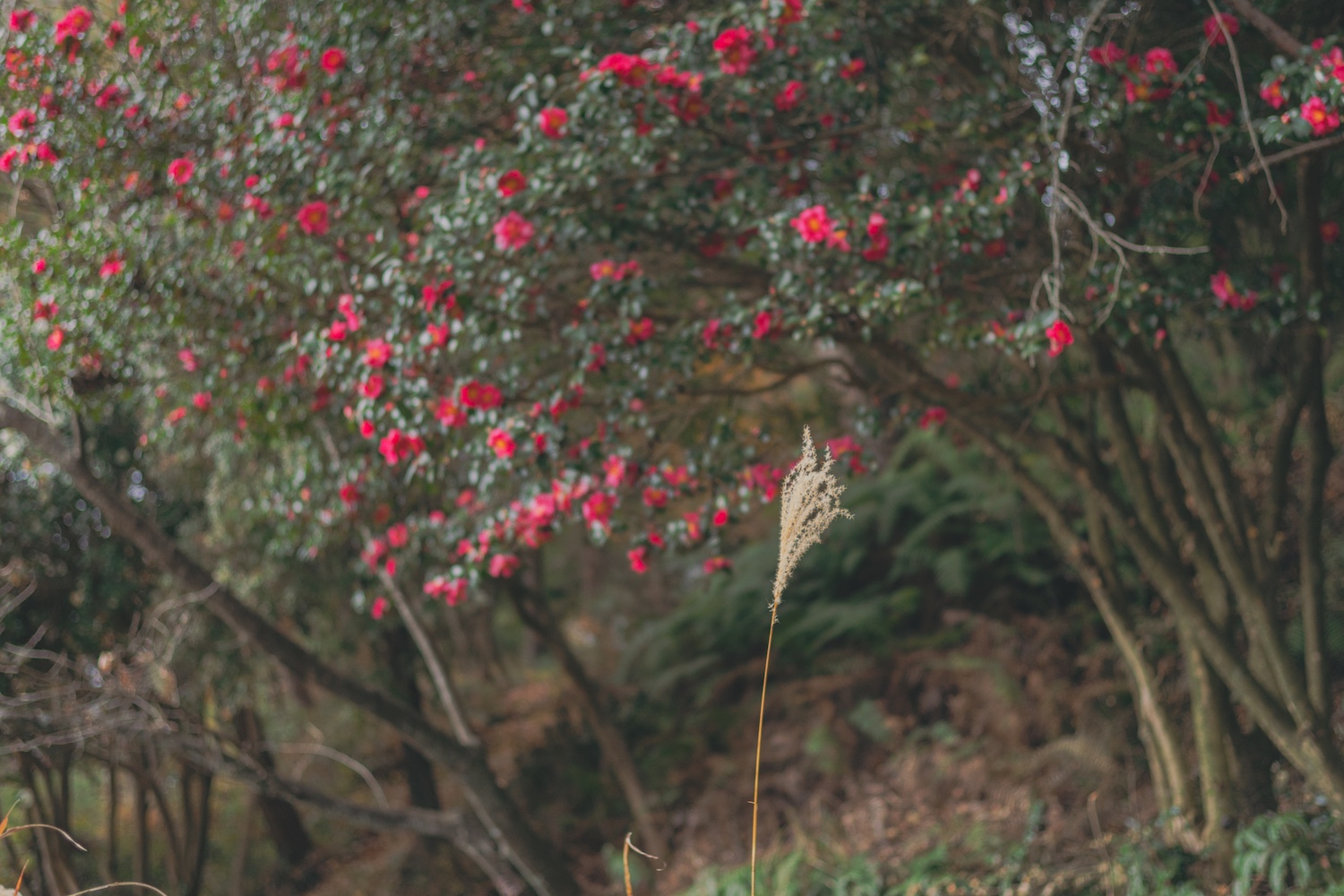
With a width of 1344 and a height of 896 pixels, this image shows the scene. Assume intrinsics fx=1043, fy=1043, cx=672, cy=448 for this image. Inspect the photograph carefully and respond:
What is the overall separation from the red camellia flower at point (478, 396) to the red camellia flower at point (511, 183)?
56 centimetres

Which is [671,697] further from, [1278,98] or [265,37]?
[1278,98]

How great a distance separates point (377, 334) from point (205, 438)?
77.8 inches

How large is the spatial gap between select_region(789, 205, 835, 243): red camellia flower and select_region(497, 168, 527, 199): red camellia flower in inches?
30.1

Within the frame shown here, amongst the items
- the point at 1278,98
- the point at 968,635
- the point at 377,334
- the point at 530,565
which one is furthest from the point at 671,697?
the point at 1278,98

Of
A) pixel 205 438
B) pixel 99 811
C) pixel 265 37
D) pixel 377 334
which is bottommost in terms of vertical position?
pixel 99 811

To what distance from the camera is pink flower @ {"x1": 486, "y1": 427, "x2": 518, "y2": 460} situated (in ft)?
9.62

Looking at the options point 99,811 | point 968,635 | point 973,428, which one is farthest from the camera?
point 99,811

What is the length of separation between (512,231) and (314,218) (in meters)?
0.75

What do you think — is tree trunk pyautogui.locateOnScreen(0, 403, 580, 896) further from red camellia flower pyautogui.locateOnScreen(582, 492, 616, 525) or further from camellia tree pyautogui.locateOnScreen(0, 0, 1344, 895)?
red camellia flower pyautogui.locateOnScreen(582, 492, 616, 525)

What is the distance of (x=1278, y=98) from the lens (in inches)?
101

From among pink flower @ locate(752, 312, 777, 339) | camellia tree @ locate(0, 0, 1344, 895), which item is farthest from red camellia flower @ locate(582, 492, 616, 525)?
pink flower @ locate(752, 312, 777, 339)

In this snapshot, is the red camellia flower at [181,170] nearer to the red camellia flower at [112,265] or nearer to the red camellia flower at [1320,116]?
the red camellia flower at [112,265]

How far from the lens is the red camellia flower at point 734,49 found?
2922 millimetres

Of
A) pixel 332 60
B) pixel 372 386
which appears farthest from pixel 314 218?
pixel 372 386
